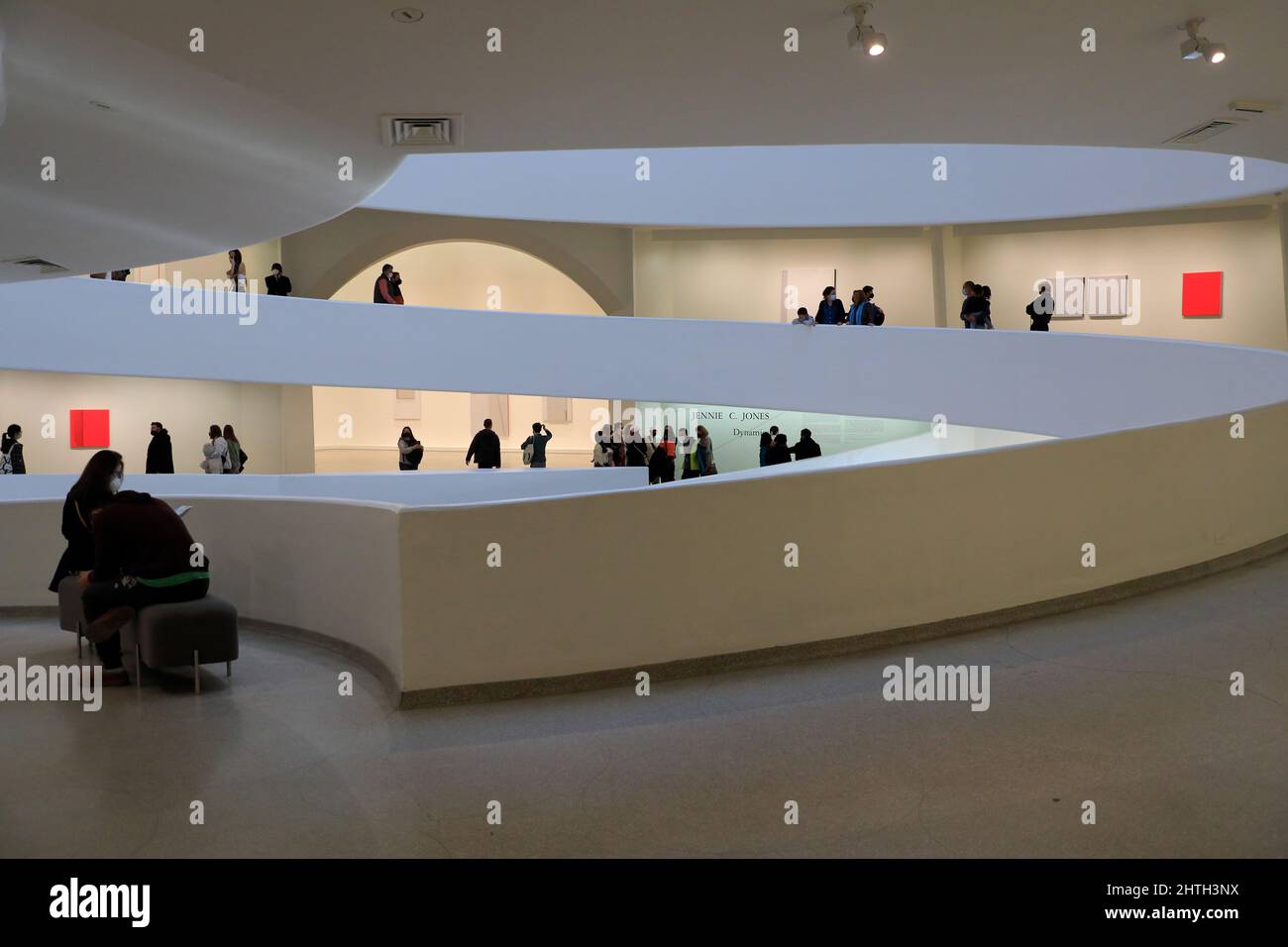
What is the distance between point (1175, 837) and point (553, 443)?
71.2 ft

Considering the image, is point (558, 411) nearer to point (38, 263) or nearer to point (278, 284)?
point (278, 284)

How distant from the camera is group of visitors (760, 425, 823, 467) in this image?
19156 mm

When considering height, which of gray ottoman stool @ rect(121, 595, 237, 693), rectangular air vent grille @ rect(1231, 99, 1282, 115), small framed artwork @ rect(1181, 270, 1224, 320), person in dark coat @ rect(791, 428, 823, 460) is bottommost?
gray ottoman stool @ rect(121, 595, 237, 693)

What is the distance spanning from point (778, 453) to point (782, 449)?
0.35 ft

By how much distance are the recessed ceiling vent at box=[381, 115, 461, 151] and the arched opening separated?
17.3 m

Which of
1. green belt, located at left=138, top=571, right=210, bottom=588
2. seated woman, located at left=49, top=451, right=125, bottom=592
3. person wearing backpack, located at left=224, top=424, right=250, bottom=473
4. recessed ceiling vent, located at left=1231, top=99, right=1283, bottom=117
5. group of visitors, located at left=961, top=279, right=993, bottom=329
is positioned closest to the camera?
green belt, located at left=138, top=571, right=210, bottom=588

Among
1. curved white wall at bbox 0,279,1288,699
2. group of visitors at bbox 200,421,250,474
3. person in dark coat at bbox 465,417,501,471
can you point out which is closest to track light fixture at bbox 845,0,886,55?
curved white wall at bbox 0,279,1288,699

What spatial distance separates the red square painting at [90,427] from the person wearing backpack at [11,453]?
2757 mm

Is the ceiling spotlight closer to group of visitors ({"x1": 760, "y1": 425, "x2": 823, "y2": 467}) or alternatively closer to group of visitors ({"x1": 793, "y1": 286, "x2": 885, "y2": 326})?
group of visitors ({"x1": 793, "y1": 286, "x2": 885, "y2": 326})

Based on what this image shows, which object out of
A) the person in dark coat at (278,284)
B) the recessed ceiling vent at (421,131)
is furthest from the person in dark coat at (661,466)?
the recessed ceiling vent at (421,131)

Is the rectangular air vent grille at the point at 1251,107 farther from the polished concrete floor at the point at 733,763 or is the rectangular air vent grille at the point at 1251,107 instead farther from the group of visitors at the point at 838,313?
the group of visitors at the point at 838,313

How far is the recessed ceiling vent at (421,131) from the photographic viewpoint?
7.08 metres
